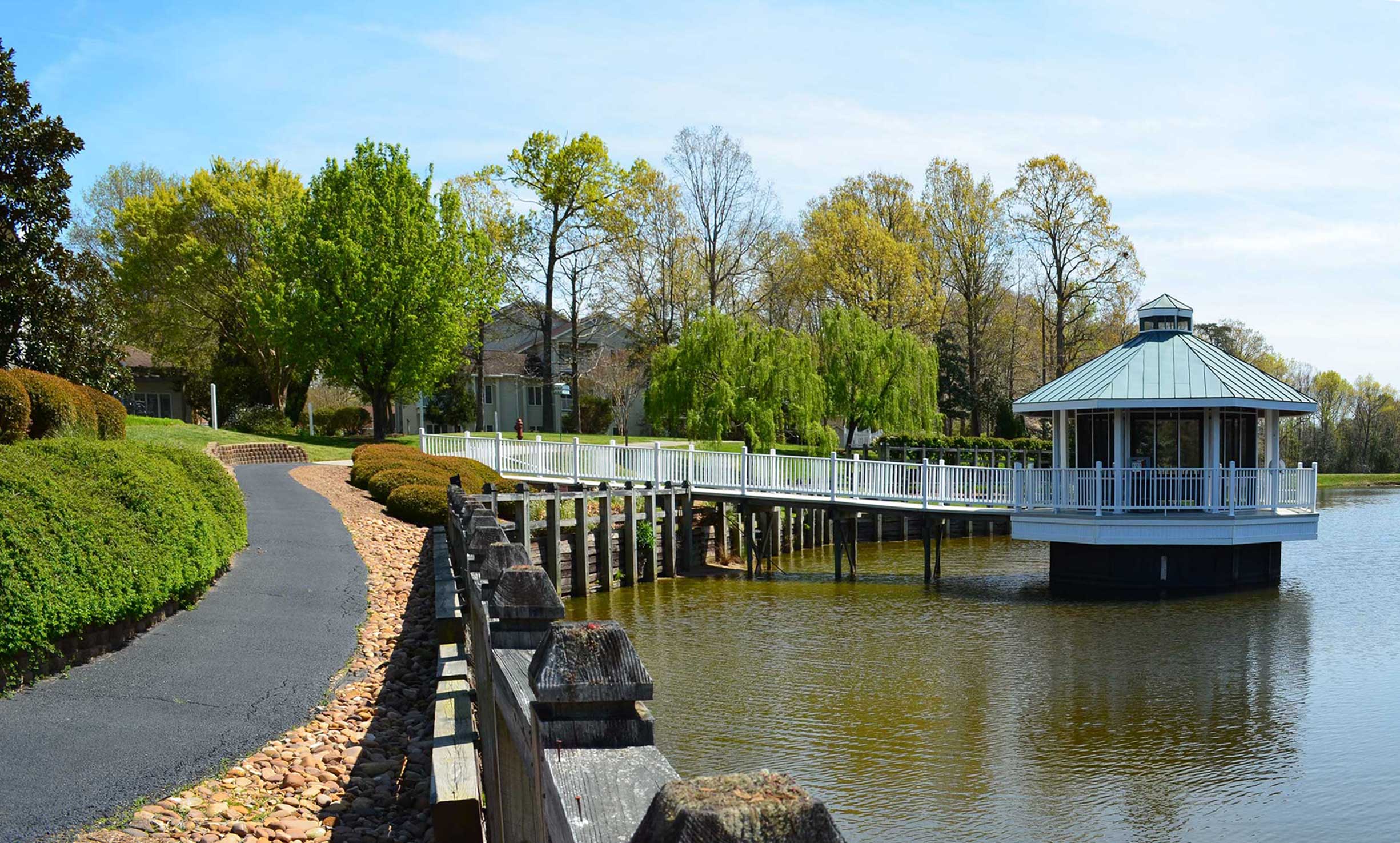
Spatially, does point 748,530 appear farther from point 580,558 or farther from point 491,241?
point 491,241

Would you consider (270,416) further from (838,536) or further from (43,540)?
(43,540)

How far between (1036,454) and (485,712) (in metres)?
45.2

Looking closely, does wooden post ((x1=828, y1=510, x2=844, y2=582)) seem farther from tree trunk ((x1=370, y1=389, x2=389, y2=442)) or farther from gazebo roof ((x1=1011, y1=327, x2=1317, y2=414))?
tree trunk ((x1=370, y1=389, x2=389, y2=442))

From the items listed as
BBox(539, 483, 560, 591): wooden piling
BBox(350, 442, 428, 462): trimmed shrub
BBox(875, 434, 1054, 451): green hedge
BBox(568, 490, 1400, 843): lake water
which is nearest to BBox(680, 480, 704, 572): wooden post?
BBox(568, 490, 1400, 843): lake water

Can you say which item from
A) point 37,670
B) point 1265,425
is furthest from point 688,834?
point 1265,425

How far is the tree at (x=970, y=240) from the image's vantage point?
171 feet

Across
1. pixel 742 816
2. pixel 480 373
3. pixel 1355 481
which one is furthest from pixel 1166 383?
pixel 1355 481

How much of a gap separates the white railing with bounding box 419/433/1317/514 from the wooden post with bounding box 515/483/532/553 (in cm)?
487

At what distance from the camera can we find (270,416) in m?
42.7

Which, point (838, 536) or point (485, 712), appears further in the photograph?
point (838, 536)

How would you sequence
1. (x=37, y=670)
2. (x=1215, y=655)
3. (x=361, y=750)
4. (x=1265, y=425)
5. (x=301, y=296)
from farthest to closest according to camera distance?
→ (x=301, y=296), (x=1265, y=425), (x=1215, y=655), (x=37, y=670), (x=361, y=750)

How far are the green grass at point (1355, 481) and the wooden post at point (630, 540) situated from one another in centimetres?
5658

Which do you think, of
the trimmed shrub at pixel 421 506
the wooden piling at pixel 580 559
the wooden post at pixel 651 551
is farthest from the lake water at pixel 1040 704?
the trimmed shrub at pixel 421 506

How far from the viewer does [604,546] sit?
23828 millimetres
